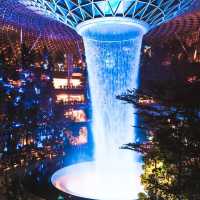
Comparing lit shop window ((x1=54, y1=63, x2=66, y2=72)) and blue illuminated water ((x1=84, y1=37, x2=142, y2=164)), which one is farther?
lit shop window ((x1=54, y1=63, x2=66, y2=72))

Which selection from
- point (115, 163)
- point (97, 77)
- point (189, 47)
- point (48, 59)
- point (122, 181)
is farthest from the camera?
point (48, 59)

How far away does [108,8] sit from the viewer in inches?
602

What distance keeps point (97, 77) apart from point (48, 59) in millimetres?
20117

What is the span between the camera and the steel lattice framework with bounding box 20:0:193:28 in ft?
50.1

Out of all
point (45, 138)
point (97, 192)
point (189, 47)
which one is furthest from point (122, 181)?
point (189, 47)

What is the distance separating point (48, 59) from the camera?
39.4 meters

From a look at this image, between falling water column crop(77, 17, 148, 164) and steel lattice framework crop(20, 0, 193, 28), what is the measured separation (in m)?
1.31

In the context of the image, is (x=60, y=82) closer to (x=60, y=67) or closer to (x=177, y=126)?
(x=60, y=67)

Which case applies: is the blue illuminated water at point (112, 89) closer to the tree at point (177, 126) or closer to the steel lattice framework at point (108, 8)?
the steel lattice framework at point (108, 8)

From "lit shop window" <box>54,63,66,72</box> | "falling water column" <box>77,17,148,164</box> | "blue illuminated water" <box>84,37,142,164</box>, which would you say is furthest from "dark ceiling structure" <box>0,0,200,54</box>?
"lit shop window" <box>54,63,66,72</box>

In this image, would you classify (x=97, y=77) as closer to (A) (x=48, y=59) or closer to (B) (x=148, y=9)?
(B) (x=148, y=9)

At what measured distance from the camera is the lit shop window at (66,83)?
49.6 metres

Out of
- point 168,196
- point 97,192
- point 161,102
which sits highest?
point 161,102

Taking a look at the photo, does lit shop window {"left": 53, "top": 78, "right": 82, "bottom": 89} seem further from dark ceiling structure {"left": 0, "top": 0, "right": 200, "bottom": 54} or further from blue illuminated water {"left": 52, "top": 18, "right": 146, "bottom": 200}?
blue illuminated water {"left": 52, "top": 18, "right": 146, "bottom": 200}
